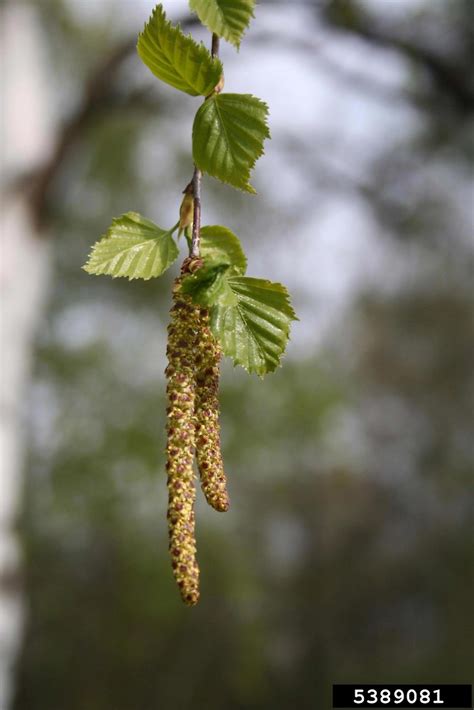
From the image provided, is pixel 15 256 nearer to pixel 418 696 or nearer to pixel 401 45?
pixel 401 45

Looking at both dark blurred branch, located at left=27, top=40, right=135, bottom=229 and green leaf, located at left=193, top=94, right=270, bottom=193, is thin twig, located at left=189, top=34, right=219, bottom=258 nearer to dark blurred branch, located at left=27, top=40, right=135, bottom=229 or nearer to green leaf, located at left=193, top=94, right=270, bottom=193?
green leaf, located at left=193, top=94, right=270, bottom=193

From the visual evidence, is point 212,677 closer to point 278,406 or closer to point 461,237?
point 278,406

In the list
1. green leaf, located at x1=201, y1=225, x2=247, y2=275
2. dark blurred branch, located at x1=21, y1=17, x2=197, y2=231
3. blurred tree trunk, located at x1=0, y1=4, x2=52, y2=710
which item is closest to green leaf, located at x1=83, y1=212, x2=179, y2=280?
green leaf, located at x1=201, y1=225, x2=247, y2=275

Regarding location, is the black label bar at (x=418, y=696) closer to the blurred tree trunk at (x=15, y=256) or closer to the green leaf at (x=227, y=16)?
the blurred tree trunk at (x=15, y=256)

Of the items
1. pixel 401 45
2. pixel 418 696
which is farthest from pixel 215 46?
pixel 418 696

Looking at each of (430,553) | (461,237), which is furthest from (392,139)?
(430,553)
